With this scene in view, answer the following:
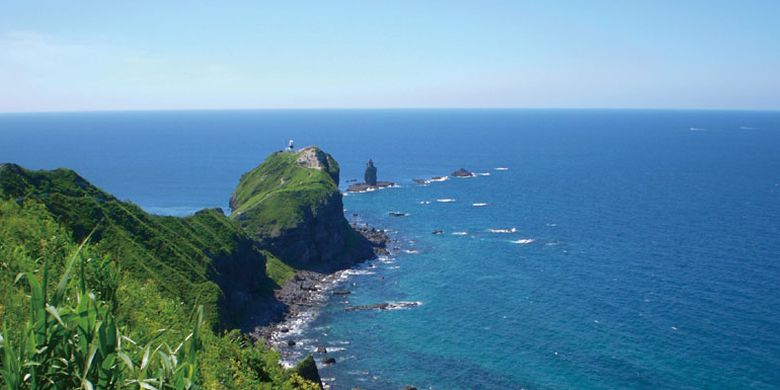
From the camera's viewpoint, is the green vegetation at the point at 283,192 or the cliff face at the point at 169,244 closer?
the cliff face at the point at 169,244

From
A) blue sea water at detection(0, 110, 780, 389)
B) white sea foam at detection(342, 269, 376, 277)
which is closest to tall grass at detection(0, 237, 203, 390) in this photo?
blue sea water at detection(0, 110, 780, 389)

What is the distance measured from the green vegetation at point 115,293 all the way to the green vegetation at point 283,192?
51.2 ft

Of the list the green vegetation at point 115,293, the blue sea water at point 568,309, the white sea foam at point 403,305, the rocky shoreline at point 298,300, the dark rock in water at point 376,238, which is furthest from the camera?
the dark rock in water at point 376,238

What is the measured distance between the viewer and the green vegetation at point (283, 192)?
13725 cm

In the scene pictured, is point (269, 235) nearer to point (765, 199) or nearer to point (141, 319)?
point (141, 319)

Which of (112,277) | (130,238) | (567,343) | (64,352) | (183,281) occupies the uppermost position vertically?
(64,352)

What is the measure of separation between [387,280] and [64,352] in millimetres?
105758

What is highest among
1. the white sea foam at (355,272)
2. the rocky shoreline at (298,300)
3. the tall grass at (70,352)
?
the tall grass at (70,352)

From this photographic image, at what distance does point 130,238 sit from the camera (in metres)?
91.1

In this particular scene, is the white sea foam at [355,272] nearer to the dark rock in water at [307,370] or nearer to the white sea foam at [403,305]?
the white sea foam at [403,305]

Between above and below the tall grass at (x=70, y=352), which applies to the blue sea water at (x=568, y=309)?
below

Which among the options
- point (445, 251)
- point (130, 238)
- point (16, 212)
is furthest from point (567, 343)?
point (16, 212)

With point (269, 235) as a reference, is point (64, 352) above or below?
above

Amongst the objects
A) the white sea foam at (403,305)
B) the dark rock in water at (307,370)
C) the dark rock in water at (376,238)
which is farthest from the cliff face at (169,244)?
the dark rock in water at (376,238)
